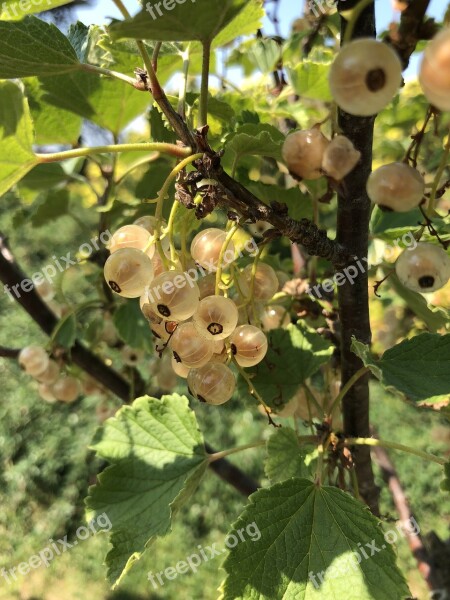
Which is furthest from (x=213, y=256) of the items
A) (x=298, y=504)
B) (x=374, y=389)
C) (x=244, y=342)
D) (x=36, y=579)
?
(x=374, y=389)

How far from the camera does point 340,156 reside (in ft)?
1.64

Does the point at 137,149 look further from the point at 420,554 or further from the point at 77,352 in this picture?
the point at 420,554

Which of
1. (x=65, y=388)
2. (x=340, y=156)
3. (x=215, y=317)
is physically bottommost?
(x=65, y=388)

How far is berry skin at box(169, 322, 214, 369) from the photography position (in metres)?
0.60

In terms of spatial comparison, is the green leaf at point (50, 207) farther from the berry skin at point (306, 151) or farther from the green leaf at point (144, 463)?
the berry skin at point (306, 151)

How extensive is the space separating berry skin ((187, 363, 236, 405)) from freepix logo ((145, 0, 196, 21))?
0.38 m

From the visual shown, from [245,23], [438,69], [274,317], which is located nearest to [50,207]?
[274,317]

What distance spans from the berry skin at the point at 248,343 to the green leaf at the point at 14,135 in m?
0.32

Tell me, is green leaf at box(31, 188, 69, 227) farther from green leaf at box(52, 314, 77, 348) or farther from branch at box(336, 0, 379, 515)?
branch at box(336, 0, 379, 515)

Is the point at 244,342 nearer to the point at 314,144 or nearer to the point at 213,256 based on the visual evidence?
the point at 213,256

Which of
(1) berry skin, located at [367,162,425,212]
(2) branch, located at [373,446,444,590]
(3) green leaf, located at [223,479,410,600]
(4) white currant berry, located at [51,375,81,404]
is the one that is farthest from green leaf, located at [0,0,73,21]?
(2) branch, located at [373,446,444,590]

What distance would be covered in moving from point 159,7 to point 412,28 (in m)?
0.21

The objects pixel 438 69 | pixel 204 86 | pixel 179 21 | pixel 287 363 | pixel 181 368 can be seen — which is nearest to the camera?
pixel 438 69

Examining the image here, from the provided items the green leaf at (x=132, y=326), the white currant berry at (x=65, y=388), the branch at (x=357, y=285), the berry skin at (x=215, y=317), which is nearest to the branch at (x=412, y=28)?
the branch at (x=357, y=285)
